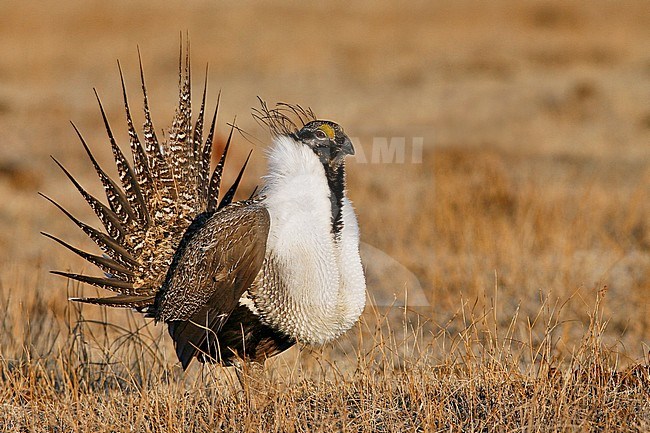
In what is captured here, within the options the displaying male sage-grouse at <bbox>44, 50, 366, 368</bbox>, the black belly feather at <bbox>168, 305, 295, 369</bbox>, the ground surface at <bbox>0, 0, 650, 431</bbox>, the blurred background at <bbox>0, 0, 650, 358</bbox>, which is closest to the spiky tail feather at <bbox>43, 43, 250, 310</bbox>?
the displaying male sage-grouse at <bbox>44, 50, 366, 368</bbox>

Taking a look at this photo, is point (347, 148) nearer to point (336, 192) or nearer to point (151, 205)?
point (336, 192)

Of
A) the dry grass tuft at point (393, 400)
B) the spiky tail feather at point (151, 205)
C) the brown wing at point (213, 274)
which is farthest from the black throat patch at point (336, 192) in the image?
the spiky tail feather at point (151, 205)

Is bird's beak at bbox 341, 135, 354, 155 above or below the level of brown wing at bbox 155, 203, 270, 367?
above

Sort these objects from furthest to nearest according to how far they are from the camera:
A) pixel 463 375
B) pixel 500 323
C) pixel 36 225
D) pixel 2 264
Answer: pixel 36 225 < pixel 2 264 < pixel 500 323 < pixel 463 375

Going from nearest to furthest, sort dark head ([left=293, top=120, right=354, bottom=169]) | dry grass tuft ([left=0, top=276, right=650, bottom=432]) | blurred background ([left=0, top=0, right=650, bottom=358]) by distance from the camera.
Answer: dry grass tuft ([left=0, top=276, right=650, bottom=432]) < dark head ([left=293, top=120, right=354, bottom=169]) < blurred background ([left=0, top=0, right=650, bottom=358])

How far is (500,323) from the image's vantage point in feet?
15.7

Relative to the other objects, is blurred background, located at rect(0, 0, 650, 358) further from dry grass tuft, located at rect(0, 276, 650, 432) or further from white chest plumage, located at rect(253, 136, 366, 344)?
white chest plumage, located at rect(253, 136, 366, 344)

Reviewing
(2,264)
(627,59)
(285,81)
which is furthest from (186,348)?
(627,59)

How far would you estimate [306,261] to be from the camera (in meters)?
3.06

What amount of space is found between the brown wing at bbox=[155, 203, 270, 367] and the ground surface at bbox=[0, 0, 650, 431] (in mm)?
207

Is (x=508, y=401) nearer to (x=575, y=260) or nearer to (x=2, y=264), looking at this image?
(x=575, y=260)

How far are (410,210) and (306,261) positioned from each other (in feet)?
14.6

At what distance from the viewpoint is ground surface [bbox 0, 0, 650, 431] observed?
3.13 metres

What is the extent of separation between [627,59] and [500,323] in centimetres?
1135
